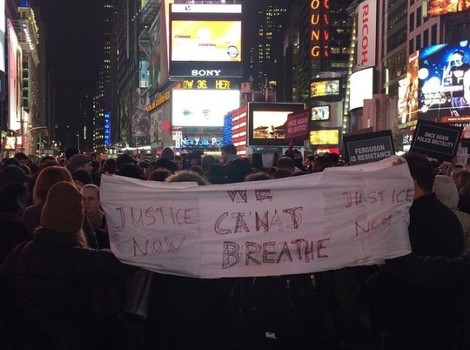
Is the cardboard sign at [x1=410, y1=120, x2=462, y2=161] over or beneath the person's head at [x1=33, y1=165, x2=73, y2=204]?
over

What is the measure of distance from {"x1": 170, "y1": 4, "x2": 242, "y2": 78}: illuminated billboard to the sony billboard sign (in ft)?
89.6

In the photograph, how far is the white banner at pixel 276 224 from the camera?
347 cm

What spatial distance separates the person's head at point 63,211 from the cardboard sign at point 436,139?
5234 mm

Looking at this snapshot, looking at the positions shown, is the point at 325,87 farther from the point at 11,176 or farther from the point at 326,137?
the point at 11,176

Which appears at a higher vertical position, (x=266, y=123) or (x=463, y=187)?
(x=266, y=123)

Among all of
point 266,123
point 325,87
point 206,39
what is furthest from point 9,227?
point 325,87

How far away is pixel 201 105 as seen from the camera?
2189 inches

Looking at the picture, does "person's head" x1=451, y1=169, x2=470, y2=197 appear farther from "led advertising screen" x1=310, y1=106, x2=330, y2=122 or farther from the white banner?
"led advertising screen" x1=310, y1=106, x2=330, y2=122

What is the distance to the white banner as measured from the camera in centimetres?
347

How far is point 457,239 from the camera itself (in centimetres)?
370

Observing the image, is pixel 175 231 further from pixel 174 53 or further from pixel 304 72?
pixel 304 72

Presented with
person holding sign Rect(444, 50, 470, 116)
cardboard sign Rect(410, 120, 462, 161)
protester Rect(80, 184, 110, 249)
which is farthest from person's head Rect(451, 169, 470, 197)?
person holding sign Rect(444, 50, 470, 116)

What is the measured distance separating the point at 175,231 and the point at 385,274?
122cm

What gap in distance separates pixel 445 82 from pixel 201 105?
846 inches
